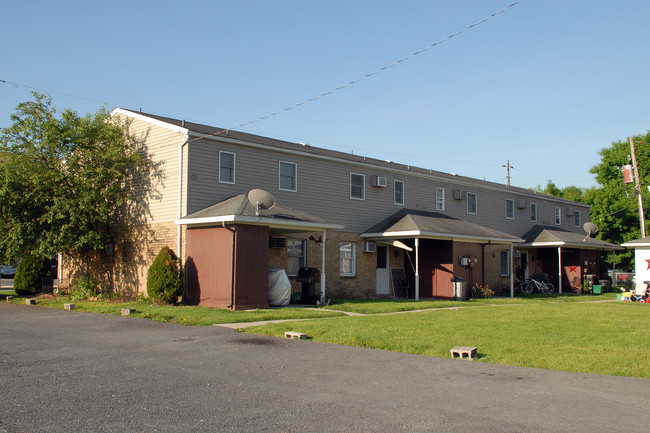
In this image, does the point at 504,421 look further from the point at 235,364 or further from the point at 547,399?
the point at 235,364

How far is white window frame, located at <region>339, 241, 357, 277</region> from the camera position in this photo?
2267 cm

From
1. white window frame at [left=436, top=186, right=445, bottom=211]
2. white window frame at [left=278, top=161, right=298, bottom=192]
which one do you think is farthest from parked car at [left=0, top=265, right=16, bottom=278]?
white window frame at [left=436, top=186, right=445, bottom=211]

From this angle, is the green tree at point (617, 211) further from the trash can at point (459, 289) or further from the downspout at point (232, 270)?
the downspout at point (232, 270)

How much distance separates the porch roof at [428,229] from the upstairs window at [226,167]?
20.8ft

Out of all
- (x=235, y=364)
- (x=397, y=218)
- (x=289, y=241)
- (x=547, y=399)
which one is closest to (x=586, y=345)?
(x=547, y=399)

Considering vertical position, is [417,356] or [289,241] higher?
[289,241]

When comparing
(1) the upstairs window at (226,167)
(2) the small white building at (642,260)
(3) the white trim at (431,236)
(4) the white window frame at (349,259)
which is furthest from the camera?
(2) the small white building at (642,260)

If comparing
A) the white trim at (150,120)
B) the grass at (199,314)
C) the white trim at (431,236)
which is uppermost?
the white trim at (150,120)

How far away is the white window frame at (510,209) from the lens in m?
32.0

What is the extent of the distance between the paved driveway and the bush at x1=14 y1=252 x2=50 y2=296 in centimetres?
1349

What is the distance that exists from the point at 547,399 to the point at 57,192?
17.6 meters

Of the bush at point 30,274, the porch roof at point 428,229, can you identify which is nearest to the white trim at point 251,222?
the porch roof at point 428,229

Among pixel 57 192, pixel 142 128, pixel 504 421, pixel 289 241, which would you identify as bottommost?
pixel 504 421

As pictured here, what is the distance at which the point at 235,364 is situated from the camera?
28.6ft
